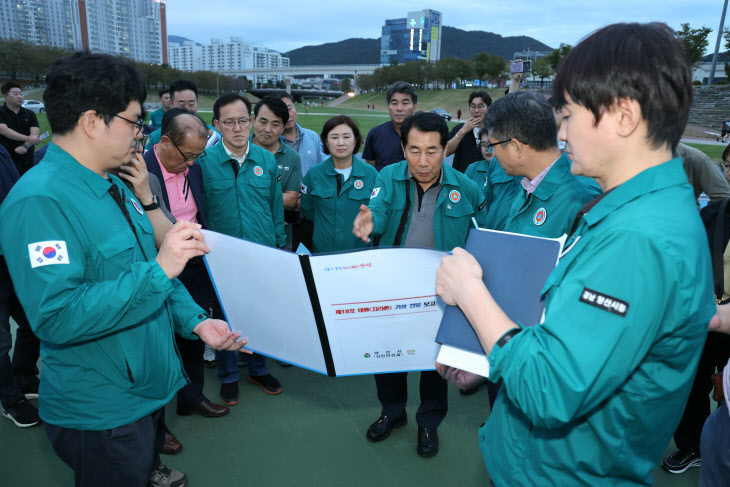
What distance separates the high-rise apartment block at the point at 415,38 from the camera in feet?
550

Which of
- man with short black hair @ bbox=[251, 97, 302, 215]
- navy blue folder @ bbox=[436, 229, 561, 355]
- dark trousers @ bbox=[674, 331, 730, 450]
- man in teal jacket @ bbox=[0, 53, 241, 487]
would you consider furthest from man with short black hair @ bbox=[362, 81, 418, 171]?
navy blue folder @ bbox=[436, 229, 561, 355]

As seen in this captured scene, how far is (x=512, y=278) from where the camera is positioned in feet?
3.99

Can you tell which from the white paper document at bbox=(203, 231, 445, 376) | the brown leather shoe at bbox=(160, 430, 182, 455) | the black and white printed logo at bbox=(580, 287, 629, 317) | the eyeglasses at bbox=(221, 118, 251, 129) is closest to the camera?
the black and white printed logo at bbox=(580, 287, 629, 317)

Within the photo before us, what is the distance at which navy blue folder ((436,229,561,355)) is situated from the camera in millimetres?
1190

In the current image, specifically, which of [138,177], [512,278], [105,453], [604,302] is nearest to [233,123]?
[138,177]

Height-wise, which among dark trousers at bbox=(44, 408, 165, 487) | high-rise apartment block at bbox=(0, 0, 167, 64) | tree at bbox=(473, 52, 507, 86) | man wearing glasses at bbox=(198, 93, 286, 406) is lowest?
dark trousers at bbox=(44, 408, 165, 487)

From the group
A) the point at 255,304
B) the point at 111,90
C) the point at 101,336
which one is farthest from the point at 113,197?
the point at 255,304

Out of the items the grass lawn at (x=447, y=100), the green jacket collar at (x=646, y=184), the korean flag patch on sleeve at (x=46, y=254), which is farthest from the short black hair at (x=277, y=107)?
the grass lawn at (x=447, y=100)

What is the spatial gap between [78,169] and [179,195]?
5.30ft

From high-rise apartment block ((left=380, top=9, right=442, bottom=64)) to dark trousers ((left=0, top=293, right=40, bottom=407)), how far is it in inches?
6891

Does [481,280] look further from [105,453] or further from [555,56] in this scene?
[555,56]

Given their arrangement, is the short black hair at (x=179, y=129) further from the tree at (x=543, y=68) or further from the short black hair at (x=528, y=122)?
the tree at (x=543, y=68)

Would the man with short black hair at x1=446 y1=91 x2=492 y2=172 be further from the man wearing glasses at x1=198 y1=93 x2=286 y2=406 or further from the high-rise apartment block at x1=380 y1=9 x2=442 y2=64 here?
the high-rise apartment block at x1=380 y1=9 x2=442 y2=64

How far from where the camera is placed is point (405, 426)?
2986mm
